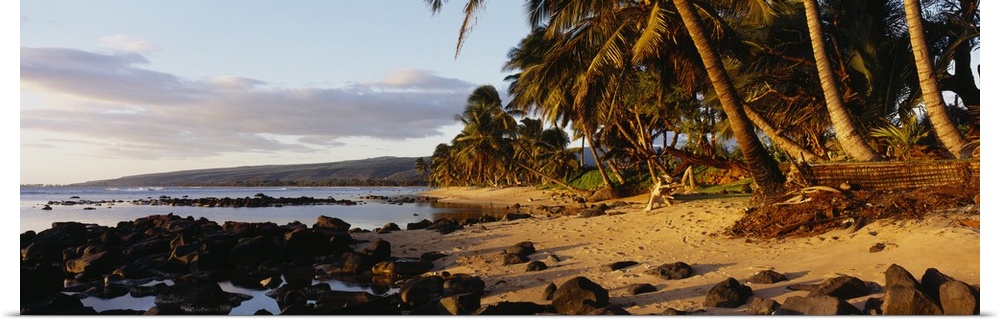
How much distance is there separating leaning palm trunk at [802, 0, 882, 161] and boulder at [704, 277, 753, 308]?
21.2 feet

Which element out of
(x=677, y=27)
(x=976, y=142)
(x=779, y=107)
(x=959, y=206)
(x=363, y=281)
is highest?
(x=677, y=27)

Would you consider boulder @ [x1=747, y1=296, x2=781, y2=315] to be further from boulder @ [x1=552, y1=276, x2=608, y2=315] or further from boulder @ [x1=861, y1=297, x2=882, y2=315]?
boulder @ [x1=552, y1=276, x2=608, y2=315]

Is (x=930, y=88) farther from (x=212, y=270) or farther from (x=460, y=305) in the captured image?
(x=212, y=270)

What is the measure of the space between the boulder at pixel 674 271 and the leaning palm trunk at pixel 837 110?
550 cm

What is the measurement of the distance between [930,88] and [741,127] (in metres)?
3.02

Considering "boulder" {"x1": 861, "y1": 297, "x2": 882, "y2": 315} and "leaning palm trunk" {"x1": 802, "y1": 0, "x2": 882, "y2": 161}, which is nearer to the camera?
"boulder" {"x1": 861, "y1": 297, "x2": 882, "y2": 315}

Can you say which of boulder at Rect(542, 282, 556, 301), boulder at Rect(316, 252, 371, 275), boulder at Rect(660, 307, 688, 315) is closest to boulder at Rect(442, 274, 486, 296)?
boulder at Rect(542, 282, 556, 301)

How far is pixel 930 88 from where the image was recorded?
9.94 meters

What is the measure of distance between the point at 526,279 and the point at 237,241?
25.0 ft

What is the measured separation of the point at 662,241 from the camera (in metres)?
11.2

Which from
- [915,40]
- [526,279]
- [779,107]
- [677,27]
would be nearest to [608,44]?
[677,27]

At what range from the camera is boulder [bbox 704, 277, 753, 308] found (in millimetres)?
6232

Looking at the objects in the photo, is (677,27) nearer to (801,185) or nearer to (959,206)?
(801,185)

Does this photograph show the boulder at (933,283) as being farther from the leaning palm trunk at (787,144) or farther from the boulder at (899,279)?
the leaning palm trunk at (787,144)
